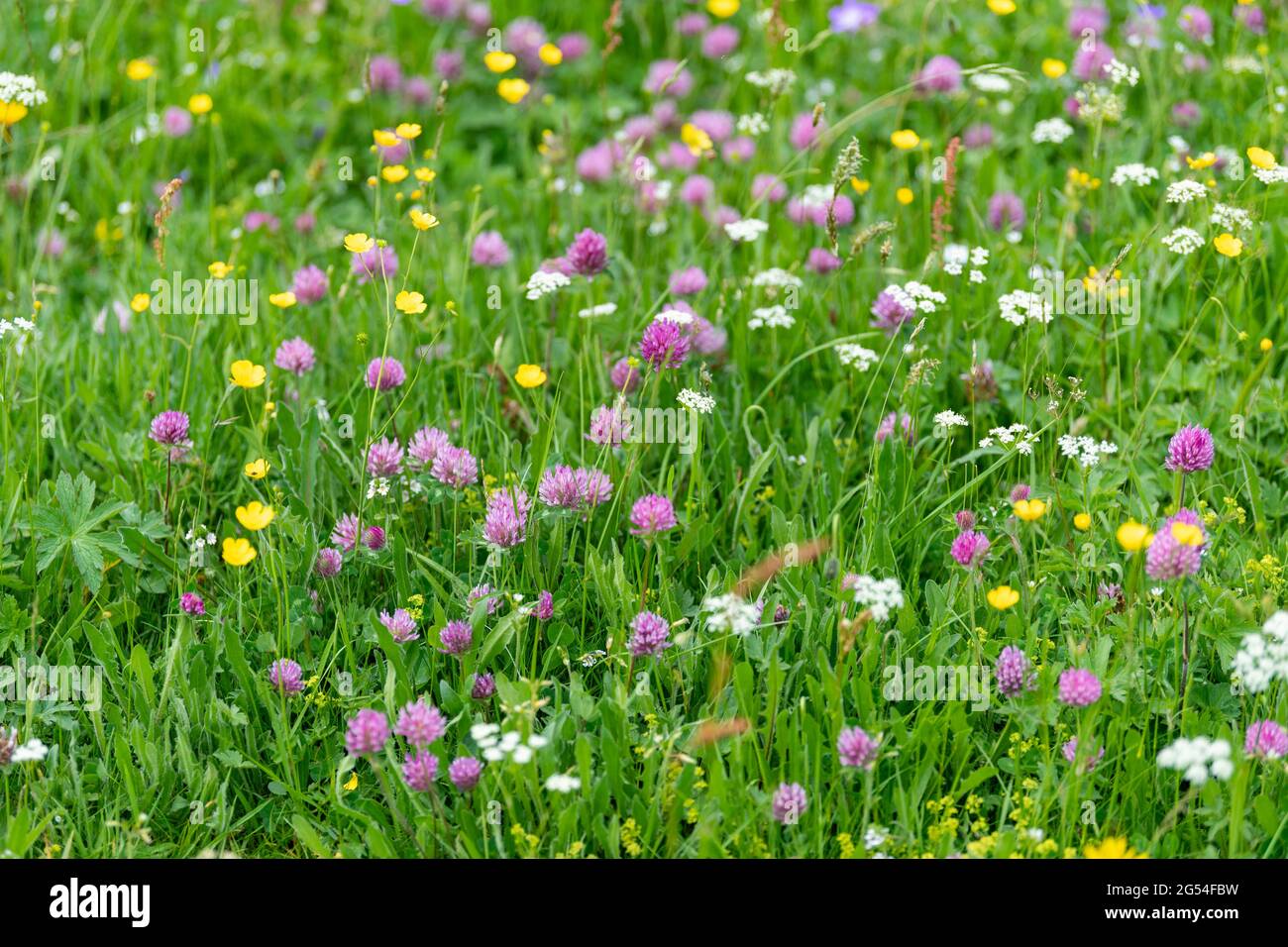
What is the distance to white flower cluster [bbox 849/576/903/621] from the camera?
2.68 meters

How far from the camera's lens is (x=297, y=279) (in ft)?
13.3

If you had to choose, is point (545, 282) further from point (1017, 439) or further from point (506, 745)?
point (506, 745)

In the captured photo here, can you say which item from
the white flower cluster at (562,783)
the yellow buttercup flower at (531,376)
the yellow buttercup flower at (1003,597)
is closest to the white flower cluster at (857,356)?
the yellow buttercup flower at (531,376)

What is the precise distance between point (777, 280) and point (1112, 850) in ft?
6.15

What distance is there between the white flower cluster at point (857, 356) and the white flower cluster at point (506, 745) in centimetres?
140

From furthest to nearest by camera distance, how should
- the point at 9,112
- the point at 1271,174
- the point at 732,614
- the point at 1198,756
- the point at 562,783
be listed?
the point at 9,112 < the point at 1271,174 < the point at 732,614 < the point at 562,783 < the point at 1198,756

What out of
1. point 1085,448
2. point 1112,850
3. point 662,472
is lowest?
point 1112,850

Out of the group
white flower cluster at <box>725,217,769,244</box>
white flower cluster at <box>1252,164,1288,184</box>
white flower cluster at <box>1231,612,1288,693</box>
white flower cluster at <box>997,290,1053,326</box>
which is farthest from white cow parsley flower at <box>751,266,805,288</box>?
white flower cluster at <box>1231,612,1288,693</box>

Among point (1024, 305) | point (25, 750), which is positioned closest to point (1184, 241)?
point (1024, 305)

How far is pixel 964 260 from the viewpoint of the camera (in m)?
3.88

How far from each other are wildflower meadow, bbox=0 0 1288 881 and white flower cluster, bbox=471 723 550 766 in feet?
0.04

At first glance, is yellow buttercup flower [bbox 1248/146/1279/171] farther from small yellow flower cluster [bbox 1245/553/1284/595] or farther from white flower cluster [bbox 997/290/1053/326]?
small yellow flower cluster [bbox 1245/553/1284/595]

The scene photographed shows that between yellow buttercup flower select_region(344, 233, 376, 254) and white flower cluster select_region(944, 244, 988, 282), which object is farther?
white flower cluster select_region(944, 244, 988, 282)

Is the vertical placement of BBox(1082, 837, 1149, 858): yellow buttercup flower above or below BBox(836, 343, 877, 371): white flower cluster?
below
